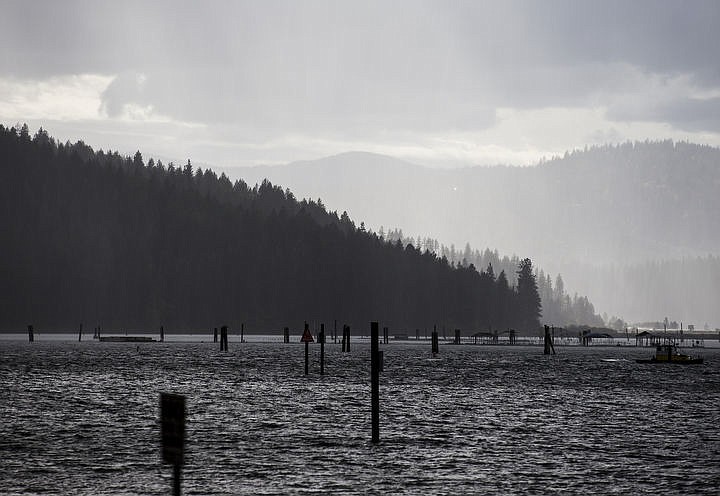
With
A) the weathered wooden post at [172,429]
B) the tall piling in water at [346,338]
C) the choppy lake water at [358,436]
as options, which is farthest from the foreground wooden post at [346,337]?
the weathered wooden post at [172,429]

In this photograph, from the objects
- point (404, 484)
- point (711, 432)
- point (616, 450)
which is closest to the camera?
point (404, 484)

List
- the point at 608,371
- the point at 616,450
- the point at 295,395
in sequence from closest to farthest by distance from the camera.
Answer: the point at 616,450 → the point at 295,395 → the point at 608,371

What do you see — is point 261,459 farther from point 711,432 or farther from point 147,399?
point 147,399

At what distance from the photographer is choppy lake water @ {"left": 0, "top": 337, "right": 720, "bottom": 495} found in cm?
3481

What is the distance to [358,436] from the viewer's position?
4700 cm

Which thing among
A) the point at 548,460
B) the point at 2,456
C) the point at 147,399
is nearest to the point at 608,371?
the point at 147,399

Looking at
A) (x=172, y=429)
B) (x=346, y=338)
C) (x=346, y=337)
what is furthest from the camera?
(x=346, y=338)

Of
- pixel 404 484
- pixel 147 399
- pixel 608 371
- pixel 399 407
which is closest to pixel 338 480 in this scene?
pixel 404 484

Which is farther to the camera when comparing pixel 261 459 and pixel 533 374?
pixel 533 374

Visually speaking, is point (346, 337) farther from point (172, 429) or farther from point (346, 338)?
point (172, 429)

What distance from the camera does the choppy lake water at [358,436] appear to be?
34.8 metres

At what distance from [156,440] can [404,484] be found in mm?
13052

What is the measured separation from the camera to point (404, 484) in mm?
34469

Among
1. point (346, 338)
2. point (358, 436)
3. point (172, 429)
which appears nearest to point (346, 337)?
point (346, 338)
